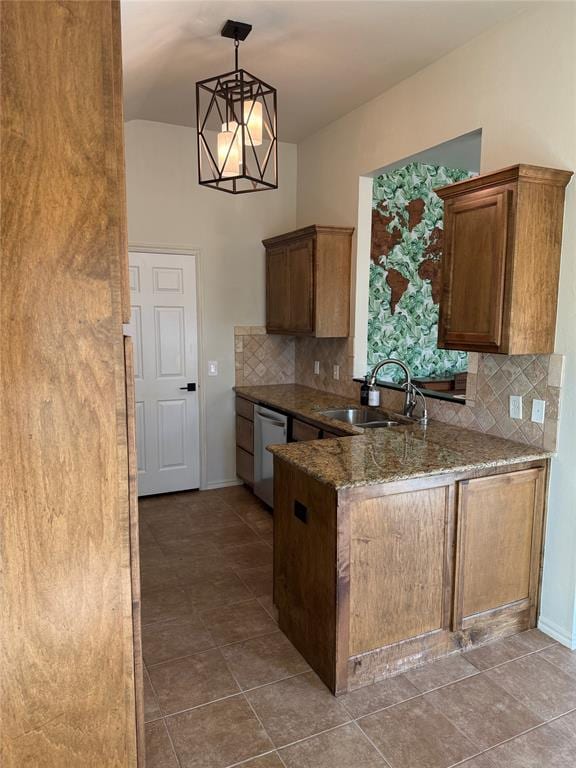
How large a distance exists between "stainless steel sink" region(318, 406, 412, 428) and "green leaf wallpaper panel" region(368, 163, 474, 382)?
81cm

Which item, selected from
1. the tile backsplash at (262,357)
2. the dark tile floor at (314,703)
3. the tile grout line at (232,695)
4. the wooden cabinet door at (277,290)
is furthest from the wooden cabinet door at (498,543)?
the tile backsplash at (262,357)

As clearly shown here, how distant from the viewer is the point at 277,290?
4.53 metres

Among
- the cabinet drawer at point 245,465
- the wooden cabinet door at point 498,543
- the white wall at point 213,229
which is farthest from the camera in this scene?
the cabinet drawer at point 245,465

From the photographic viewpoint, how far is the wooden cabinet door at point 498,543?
2383 mm

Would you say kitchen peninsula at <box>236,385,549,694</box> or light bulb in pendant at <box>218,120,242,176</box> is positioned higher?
light bulb in pendant at <box>218,120,242,176</box>

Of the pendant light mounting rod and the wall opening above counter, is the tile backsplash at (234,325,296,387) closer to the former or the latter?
the wall opening above counter

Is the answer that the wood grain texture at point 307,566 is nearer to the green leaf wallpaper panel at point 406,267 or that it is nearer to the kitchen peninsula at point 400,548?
the kitchen peninsula at point 400,548

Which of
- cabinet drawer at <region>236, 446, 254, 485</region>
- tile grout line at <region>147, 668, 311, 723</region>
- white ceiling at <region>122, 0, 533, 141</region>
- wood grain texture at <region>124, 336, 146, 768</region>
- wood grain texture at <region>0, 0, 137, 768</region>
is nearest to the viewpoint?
wood grain texture at <region>0, 0, 137, 768</region>

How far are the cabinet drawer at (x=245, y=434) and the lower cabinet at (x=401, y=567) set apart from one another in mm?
1837

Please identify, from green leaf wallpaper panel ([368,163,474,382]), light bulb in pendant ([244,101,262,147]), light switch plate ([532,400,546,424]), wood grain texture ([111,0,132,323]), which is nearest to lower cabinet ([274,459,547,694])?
light switch plate ([532,400,546,424])

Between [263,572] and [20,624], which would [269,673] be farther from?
[20,624]

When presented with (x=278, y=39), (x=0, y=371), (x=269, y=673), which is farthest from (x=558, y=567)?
A: (x=278, y=39)

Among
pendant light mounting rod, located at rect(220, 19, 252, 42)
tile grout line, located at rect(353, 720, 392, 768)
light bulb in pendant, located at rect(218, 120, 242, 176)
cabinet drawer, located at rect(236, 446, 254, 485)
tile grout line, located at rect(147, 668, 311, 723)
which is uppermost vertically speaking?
pendant light mounting rod, located at rect(220, 19, 252, 42)

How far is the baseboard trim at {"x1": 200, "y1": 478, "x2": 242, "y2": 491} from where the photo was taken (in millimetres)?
4749
